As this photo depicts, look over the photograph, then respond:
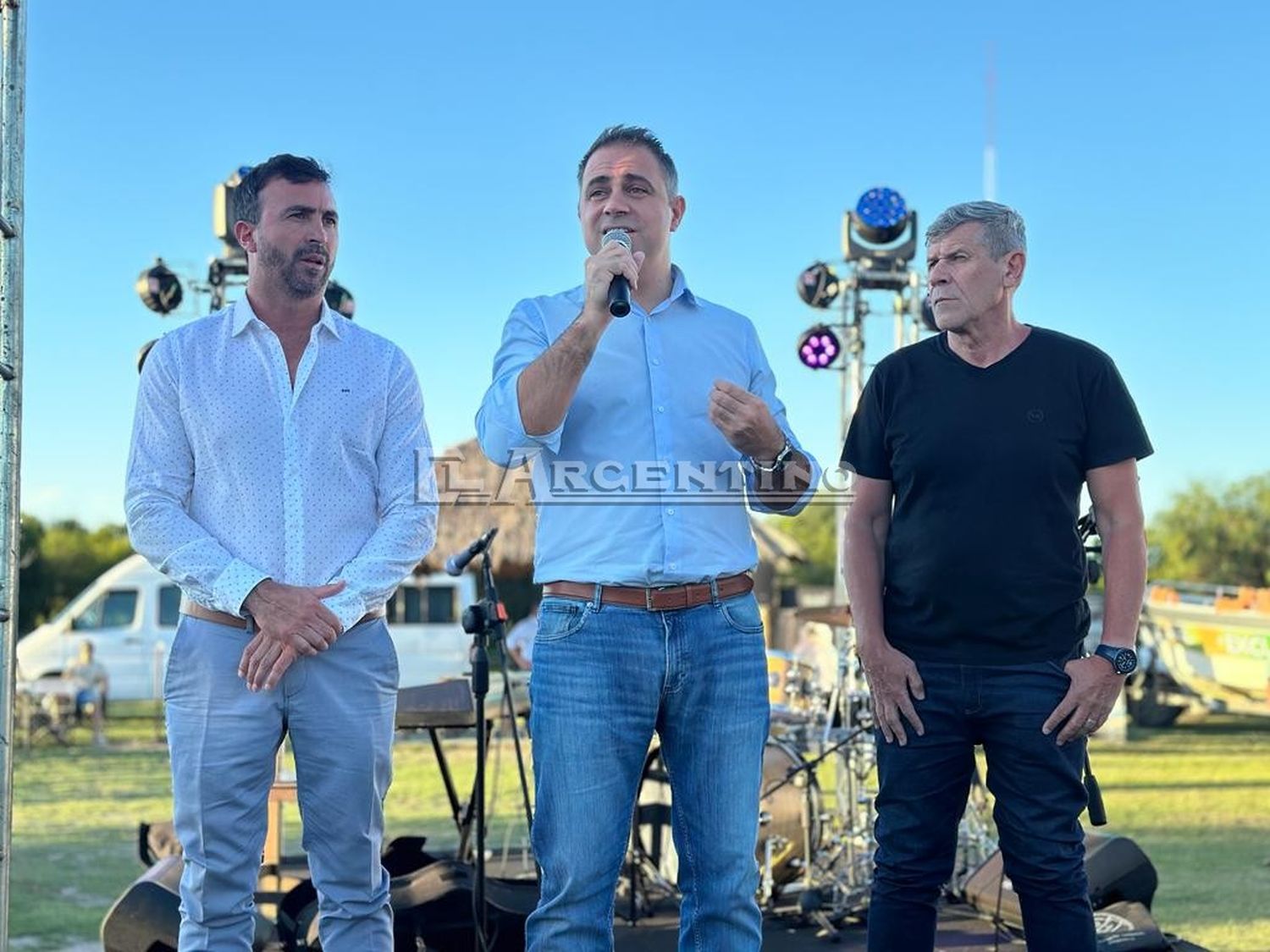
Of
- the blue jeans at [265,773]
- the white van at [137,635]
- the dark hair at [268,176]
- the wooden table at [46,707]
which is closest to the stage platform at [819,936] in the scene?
the blue jeans at [265,773]

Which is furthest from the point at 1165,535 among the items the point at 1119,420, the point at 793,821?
the point at 1119,420

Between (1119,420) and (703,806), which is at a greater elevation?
A: (1119,420)

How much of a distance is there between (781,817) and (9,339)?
4036mm

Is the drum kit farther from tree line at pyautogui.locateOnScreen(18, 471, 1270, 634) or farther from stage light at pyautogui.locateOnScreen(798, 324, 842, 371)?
tree line at pyautogui.locateOnScreen(18, 471, 1270, 634)

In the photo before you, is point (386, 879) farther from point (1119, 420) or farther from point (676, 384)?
point (1119, 420)

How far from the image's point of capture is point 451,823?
29.2 feet

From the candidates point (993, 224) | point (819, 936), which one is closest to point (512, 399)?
point (993, 224)

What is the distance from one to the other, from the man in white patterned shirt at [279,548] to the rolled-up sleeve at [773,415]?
732 millimetres

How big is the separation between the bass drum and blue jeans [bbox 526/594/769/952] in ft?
10.1

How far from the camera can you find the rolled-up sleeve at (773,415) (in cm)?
267

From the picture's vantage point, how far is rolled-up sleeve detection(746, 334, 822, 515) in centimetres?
267

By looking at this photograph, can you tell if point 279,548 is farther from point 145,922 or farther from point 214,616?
point 145,922

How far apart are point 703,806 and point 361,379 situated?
3.85 ft

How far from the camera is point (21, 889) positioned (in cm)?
672
